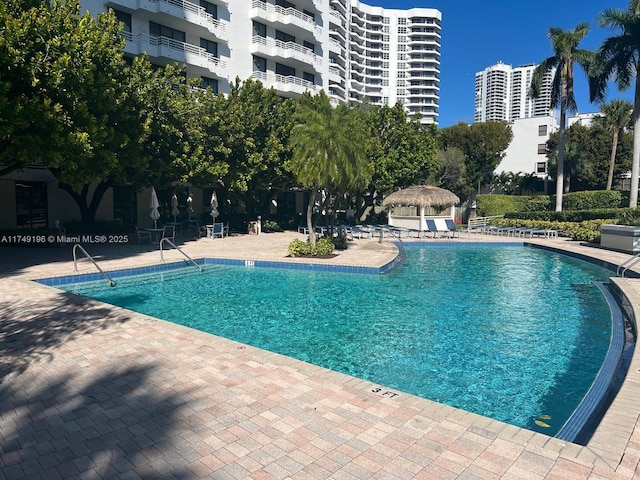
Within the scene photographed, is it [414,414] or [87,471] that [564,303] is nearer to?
[414,414]

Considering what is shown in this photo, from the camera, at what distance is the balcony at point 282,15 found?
1314 inches

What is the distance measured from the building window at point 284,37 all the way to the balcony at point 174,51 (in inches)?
281

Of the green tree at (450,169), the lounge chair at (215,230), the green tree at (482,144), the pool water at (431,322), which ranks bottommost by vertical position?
the pool water at (431,322)

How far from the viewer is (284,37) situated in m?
36.9

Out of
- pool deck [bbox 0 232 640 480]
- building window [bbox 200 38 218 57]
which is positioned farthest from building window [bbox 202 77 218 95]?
pool deck [bbox 0 232 640 480]

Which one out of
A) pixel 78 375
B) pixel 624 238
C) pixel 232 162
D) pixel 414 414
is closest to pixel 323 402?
pixel 414 414

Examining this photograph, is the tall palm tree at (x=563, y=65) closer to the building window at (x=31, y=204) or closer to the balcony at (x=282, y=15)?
the balcony at (x=282, y=15)

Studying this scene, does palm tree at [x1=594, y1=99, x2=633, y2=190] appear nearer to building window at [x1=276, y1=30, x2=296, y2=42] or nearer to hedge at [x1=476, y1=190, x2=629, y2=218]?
hedge at [x1=476, y1=190, x2=629, y2=218]

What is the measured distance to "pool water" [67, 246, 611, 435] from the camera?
6.11 m

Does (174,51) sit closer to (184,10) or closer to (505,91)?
(184,10)

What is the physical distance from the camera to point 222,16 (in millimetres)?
31891

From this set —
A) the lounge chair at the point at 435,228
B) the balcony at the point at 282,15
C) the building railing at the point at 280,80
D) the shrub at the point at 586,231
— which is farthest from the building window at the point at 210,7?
the shrub at the point at 586,231

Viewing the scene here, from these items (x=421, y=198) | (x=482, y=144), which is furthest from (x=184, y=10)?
(x=482, y=144)

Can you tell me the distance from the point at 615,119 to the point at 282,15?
3525 centimetres
